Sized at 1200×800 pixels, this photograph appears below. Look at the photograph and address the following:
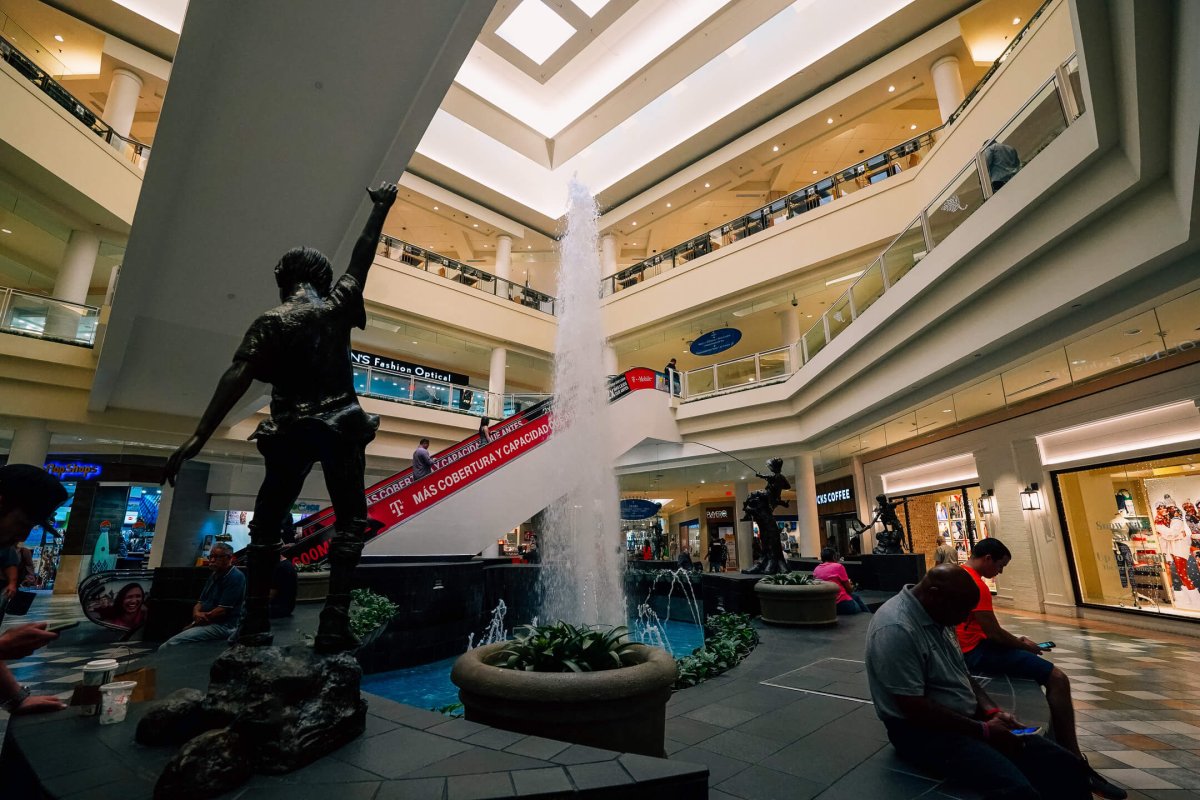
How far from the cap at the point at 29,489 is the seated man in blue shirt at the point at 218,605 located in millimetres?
3582

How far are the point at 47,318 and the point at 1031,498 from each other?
716 inches

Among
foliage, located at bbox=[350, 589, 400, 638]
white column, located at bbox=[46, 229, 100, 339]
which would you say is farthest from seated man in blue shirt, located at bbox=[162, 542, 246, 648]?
white column, located at bbox=[46, 229, 100, 339]

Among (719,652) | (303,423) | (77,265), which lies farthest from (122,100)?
(719,652)

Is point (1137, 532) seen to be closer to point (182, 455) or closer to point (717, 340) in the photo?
point (717, 340)

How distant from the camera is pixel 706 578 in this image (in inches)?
351

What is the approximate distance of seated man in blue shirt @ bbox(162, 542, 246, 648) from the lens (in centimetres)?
480

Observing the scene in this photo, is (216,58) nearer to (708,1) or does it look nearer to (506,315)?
(506,315)

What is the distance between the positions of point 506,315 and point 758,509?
40.8ft

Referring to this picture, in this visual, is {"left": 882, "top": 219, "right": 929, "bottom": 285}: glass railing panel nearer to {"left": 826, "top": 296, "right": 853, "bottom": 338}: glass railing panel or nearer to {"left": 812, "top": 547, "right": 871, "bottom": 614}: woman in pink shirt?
{"left": 826, "top": 296, "right": 853, "bottom": 338}: glass railing panel

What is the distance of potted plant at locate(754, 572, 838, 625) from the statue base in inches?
222

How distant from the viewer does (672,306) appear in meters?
18.1

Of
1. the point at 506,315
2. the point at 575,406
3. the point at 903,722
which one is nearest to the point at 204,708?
the point at 903,722

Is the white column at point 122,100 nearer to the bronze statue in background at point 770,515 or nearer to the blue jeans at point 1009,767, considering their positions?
the bronze statue in background at point 770,515

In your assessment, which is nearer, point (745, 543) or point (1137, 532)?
point (1137, 532)
